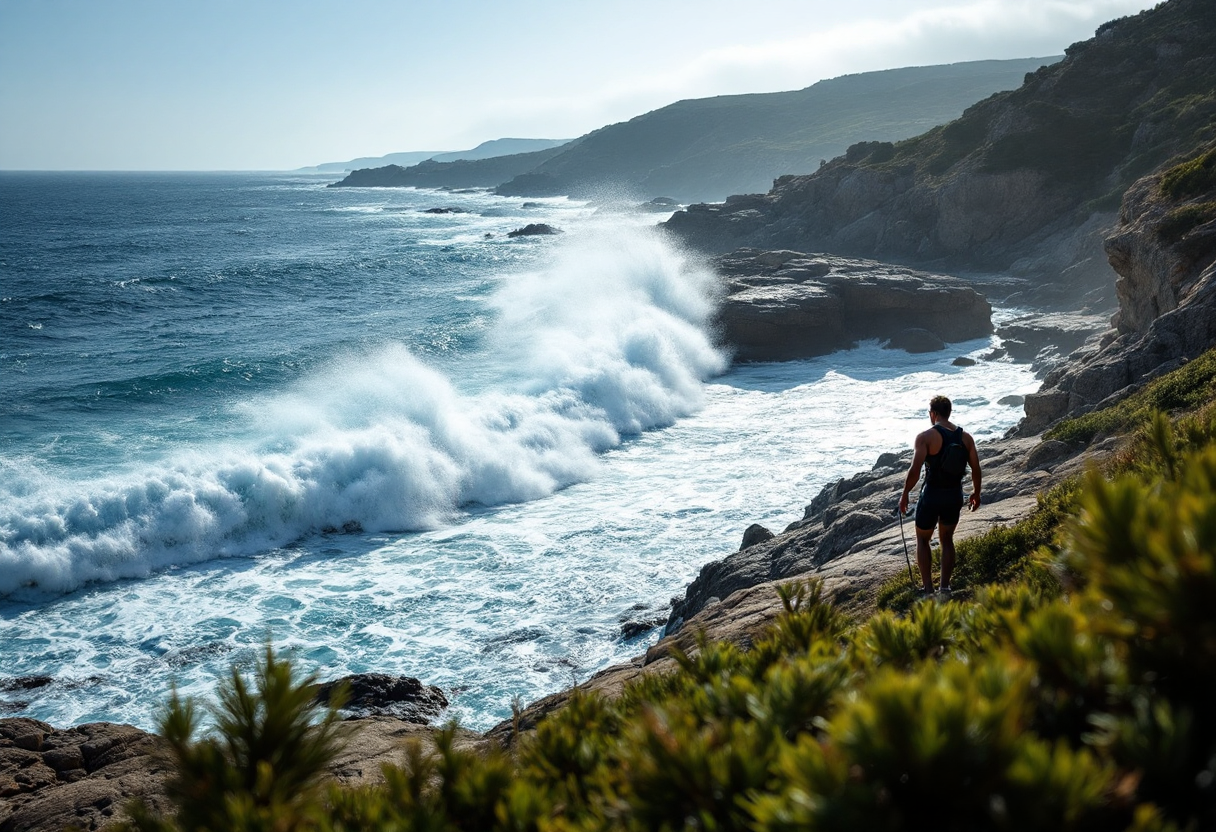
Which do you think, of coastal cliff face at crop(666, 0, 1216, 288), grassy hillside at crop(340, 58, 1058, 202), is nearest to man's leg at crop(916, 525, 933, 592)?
coastal cliff face at crop(666, 0, 1216, 288)

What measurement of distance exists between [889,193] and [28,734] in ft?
185

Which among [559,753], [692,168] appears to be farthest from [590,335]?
[692,168]

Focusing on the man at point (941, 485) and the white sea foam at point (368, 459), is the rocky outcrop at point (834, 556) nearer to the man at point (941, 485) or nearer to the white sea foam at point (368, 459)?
the man at point (941, 485)

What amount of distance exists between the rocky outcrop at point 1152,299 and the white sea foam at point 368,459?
1161 centimetres

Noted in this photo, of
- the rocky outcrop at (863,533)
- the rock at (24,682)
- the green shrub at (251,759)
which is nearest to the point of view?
the green shrub at (251,759)

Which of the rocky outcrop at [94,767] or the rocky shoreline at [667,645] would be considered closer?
the rocky outcrop at [94,767]

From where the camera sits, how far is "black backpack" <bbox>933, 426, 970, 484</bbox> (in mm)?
7781

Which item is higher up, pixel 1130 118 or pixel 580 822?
pixel 1130 118

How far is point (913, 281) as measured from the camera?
36.5 meters

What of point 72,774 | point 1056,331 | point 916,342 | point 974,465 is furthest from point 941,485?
point 916,342

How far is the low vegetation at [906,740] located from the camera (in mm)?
2109

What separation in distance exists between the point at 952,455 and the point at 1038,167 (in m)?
47.2

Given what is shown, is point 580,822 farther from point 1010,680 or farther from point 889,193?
point 889,193

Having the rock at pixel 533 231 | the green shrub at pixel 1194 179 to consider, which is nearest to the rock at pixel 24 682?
the green shrub at pixel 1194 179
